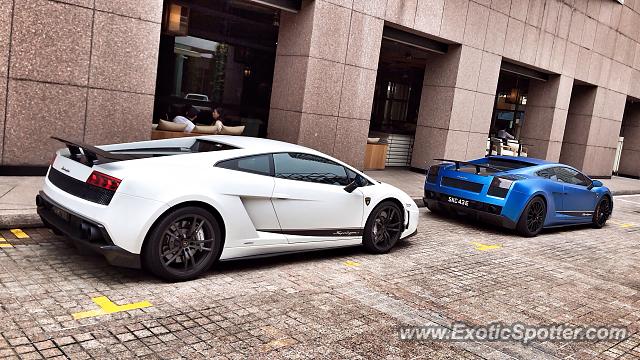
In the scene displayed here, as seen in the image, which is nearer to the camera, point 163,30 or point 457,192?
point 457,192

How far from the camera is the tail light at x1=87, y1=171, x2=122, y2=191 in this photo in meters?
4.91

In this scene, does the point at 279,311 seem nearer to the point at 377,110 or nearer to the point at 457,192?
the point at 457,192

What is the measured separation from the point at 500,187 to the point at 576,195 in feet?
7.49

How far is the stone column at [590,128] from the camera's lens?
24.0 meters

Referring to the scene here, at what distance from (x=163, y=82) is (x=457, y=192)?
24.6 ft

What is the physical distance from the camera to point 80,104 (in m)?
A: 9.35

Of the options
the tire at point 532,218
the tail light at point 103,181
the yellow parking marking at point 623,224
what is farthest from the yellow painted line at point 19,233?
the yellow parking marking at point 623,224

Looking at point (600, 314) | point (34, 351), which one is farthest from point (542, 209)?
point (34, 351)

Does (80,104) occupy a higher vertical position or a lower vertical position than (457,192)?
higher

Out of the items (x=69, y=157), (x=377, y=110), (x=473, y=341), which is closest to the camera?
(x=473, y=341)

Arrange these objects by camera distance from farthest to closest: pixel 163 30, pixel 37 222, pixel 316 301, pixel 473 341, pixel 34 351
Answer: pixel 163 30 → pixel 37 222 → pixel 316 301 → pixel 473 341 → pixel 34 351

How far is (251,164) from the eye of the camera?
582 cm

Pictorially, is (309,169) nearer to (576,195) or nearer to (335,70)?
(576,195)

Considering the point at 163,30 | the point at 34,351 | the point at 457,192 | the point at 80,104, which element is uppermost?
the point at 163,30
